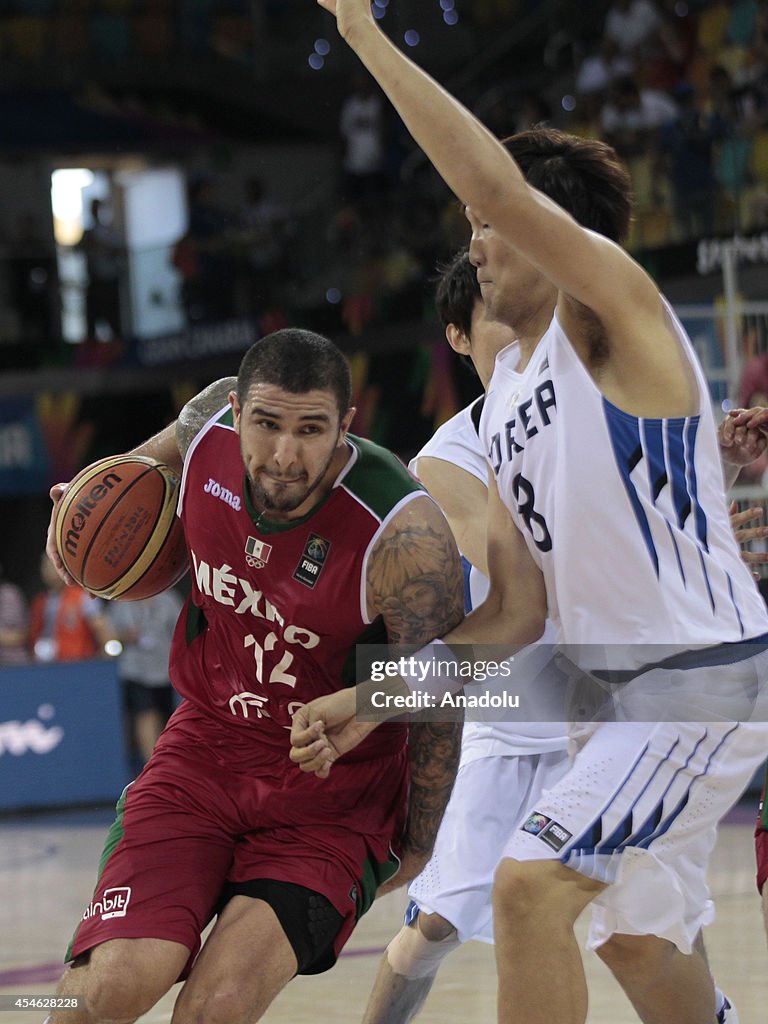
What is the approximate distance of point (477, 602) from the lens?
495 cm

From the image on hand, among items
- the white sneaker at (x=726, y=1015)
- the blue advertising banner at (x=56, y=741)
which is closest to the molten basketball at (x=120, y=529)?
the white sneaker at (x=726, y=1015)

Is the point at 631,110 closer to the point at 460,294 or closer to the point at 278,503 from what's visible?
the point at 460,294

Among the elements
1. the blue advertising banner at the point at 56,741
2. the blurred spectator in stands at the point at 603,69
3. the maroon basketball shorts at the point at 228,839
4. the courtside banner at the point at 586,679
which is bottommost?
the blue advertising banner at the point at 56,741

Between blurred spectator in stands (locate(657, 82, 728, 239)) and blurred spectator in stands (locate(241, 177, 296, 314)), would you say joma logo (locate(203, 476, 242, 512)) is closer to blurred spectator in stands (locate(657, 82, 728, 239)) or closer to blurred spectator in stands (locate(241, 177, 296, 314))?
A: blurred spectator in stands (locate(657, 82, 728, 239))

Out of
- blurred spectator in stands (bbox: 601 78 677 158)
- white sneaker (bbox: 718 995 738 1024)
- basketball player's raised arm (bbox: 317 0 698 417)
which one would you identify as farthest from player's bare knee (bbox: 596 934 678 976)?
blurred spectator in stands (bbox: 601 78 677 158)

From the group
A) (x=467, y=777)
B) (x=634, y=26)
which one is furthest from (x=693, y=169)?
(x=467, y=777)

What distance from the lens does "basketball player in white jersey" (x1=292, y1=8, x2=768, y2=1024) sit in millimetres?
3195

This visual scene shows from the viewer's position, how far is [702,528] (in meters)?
3.41

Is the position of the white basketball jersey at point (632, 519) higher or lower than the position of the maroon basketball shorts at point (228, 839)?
higher

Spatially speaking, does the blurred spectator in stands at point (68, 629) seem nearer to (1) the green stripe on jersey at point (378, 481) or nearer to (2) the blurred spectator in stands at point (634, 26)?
(2) the blurred spectator in stands at point (634, 26)

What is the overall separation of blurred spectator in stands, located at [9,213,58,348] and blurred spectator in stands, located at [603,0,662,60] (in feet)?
23.9

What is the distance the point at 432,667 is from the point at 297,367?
807 millimetres

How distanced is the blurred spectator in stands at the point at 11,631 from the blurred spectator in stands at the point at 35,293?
5.60 metres

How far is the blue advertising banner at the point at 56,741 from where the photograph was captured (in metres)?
12.2
